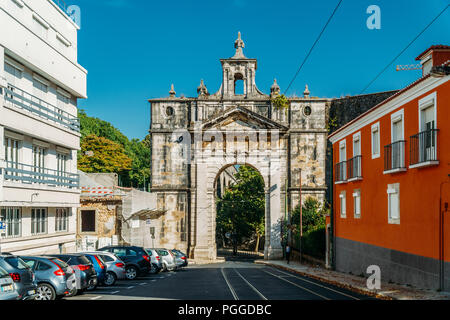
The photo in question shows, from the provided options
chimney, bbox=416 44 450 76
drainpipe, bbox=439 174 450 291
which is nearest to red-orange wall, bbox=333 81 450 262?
drainpipe, bbox=439 174 450 291

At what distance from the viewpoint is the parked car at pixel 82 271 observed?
16188 mm

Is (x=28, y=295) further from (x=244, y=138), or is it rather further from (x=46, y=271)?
(x=244, y=138)

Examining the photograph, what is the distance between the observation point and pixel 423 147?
1780 centimetres

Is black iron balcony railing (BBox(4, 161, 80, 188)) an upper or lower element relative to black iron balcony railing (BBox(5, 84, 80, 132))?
lower

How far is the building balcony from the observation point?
19.8 m

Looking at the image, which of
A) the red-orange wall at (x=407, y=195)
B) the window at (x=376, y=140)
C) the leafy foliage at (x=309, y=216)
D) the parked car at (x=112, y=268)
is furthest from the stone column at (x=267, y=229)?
the parked car at (x=112, y=268)

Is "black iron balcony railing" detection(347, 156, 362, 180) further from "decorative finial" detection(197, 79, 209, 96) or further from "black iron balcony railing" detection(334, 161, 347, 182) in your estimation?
"decorative finial" detection(197, 79, 209, 96)

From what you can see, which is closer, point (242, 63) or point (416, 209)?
point (416, 209)

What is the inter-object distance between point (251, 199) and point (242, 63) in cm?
2146

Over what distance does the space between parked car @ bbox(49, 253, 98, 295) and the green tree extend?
49370 mm

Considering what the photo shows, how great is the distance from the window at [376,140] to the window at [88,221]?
20473mm

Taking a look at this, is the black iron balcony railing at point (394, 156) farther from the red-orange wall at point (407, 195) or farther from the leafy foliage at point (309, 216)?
the leafy foliage at point (309, 216)
